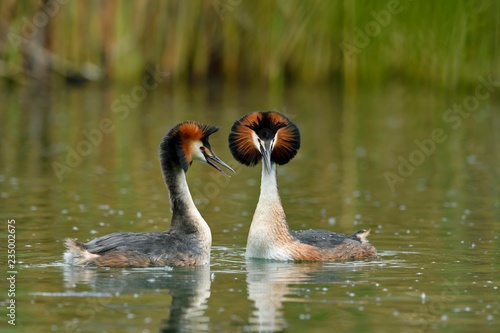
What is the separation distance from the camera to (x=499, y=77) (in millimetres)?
29297

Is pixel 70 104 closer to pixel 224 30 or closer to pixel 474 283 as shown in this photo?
pixel 224 30

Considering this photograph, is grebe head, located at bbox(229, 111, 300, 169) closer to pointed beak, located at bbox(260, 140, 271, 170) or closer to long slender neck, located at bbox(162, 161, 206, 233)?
pointed beak, located at bbox(260, 140, 271, 170)

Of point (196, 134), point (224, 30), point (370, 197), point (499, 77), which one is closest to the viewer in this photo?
point (196, 134)

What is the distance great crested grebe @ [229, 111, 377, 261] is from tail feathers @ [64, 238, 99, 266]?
1.72 meters

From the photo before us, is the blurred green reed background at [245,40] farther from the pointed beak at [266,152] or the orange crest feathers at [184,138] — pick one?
the orange crest feathers at [184,138]

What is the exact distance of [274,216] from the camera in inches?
490

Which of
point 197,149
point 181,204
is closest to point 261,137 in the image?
point 197,149

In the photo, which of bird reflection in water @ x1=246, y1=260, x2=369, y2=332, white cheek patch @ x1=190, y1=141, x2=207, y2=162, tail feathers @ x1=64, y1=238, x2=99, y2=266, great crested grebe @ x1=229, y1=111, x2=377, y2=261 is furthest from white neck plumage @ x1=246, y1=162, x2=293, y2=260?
tail feathers @ x1=64, y1=238, x2=99, y2=266

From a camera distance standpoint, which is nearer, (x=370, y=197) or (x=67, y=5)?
(x=370, y=197)

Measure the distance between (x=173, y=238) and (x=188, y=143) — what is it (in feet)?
3.39

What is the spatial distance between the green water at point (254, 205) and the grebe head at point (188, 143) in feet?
3.40

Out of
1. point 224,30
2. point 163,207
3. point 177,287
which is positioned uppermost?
point 224,30

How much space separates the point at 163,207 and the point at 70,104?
1428cm

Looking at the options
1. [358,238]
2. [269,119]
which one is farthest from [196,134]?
[358,238]
